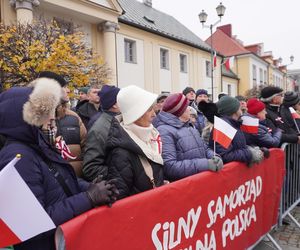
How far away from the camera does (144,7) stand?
2597 cm

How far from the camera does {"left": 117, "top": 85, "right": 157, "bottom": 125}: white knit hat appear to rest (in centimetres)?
250

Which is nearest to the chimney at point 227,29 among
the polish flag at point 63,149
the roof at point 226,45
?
the roof at point 226,45

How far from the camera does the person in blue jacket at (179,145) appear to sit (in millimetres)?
2760

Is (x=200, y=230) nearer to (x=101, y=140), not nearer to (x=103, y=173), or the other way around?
(x=103, y=173)

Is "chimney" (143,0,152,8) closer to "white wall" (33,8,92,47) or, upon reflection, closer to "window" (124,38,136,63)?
"window" (124,38,136,63)

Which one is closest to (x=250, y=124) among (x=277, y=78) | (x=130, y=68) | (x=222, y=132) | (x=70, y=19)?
(x=222, y=132)

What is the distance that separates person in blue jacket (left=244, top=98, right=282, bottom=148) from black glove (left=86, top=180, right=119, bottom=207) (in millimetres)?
2689

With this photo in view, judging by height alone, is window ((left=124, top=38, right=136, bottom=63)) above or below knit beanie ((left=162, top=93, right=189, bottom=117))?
above

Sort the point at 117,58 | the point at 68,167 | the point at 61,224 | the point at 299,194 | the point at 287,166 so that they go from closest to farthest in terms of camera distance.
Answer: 1. the point at 61,224
2. the point at 68,167
3. the point at 287,166
4. the point at 299,194
5. the point at 117,58

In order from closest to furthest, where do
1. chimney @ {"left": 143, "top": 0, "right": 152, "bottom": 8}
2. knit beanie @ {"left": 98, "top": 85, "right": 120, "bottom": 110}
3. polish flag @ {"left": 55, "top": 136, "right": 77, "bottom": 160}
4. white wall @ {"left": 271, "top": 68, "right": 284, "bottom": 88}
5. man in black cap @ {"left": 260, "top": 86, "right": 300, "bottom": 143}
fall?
polish flag @ {"left": 55, "top": 136, "right": 77, "bottom": 160} → knit beanie @ {"left": 98, "top": 85, "right": 120, "bottom": 110} → man in black cap @ {"left": 260, "top": 86, "right": 300, "bottom": 143} → chimney @ {"left": 143, "top": 0, "right": 152, "bottom": 8} → white wall @ {"left": 271, "top": 68, "right": 284, "bottom": 88}

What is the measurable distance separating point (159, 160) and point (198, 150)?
25.2 inches

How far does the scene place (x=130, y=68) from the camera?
1905 cm

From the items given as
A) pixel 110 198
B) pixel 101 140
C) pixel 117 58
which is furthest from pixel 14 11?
pixel 110 198

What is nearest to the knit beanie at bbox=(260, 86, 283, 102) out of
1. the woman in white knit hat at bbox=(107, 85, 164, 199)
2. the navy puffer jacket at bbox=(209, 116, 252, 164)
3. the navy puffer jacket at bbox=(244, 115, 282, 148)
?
the navy puffer jacket at bbox=(244, 115, 282, 148)
